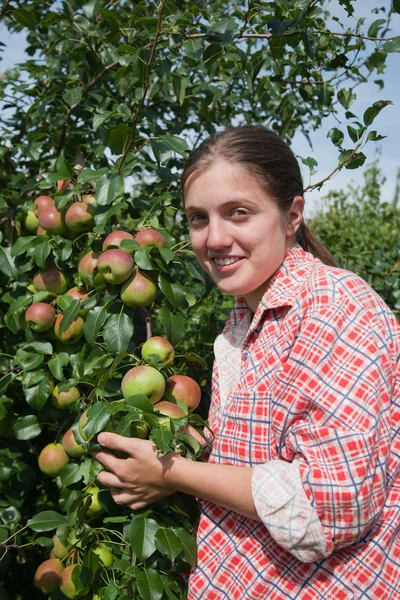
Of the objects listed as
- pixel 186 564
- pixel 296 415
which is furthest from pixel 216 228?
pixel 186 564

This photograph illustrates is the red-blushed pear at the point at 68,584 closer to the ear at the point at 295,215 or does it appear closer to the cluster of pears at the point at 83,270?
the cluster of pears at the point at 83,270

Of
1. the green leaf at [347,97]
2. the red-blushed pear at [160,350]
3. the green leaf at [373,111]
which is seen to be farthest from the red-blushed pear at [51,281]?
the green leaf at [347,97]

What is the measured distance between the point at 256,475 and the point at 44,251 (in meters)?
0.87

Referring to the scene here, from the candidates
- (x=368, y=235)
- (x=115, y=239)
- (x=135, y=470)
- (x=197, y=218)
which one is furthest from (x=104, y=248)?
(x=368, y=235)

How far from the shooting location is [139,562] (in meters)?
1.25

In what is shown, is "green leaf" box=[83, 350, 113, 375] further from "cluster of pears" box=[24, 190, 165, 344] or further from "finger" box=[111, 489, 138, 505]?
"finger" box=[111, 489, 138, 505]

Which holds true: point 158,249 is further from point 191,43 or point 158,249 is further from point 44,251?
point 191,43

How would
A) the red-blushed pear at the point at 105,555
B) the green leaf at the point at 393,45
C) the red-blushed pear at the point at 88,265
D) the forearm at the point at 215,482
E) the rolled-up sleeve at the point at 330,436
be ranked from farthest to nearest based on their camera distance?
1. the green leaf at the point at 393,45
2. the red-blushed pear at the point at 88,265
3. the red-blushed pear at the point at 105,555
4. the forearm at the point at 215,482
5. the rolled-up sleeve at the point at 330,436

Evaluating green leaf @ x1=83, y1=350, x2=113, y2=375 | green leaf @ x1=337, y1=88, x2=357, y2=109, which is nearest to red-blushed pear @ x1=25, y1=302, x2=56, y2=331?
green leaf @ x1=83, y1=350, x2=113, y2=375

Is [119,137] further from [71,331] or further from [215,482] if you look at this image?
[215,482]

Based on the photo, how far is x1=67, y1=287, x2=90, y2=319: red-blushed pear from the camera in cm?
156

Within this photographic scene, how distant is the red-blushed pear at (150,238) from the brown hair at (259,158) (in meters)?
0.16

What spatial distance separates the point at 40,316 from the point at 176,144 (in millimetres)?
550

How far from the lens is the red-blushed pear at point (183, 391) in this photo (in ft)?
4.47
